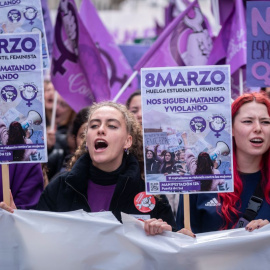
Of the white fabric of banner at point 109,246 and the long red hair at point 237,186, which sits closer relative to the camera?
the white fabric of banner at point 109,246

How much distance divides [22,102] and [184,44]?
109 inches

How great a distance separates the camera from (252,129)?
370cm

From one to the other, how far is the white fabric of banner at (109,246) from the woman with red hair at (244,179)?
0.40 metres

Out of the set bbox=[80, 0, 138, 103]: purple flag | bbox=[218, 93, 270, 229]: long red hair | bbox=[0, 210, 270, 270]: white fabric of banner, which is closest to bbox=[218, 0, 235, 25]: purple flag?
bbox=[80, 0, 138, 103]: purple flag

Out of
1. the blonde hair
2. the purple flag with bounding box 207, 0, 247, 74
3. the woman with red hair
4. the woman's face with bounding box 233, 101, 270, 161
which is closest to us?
the woman with red hair

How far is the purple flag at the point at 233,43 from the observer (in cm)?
567

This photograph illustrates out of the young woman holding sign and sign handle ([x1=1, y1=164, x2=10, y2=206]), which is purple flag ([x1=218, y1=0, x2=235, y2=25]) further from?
sign handle ([x1=1, y1=164, x2=10, y2=206])

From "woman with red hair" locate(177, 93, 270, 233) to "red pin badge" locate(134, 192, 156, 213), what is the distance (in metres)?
0.18

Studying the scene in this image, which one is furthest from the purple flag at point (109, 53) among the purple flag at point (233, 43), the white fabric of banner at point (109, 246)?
the white fabric of banner at point (109, 246)

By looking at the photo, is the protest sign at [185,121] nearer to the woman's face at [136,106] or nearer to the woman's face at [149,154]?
the woman's face at [149,154]

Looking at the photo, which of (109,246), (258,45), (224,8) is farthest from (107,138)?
(224,8)

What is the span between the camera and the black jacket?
12.2 ft

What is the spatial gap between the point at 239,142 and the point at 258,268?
2.94 ft

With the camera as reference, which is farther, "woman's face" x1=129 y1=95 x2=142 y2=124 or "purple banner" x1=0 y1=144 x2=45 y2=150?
"woman's face" x1=129 y1=95 x2=142 y2=124
